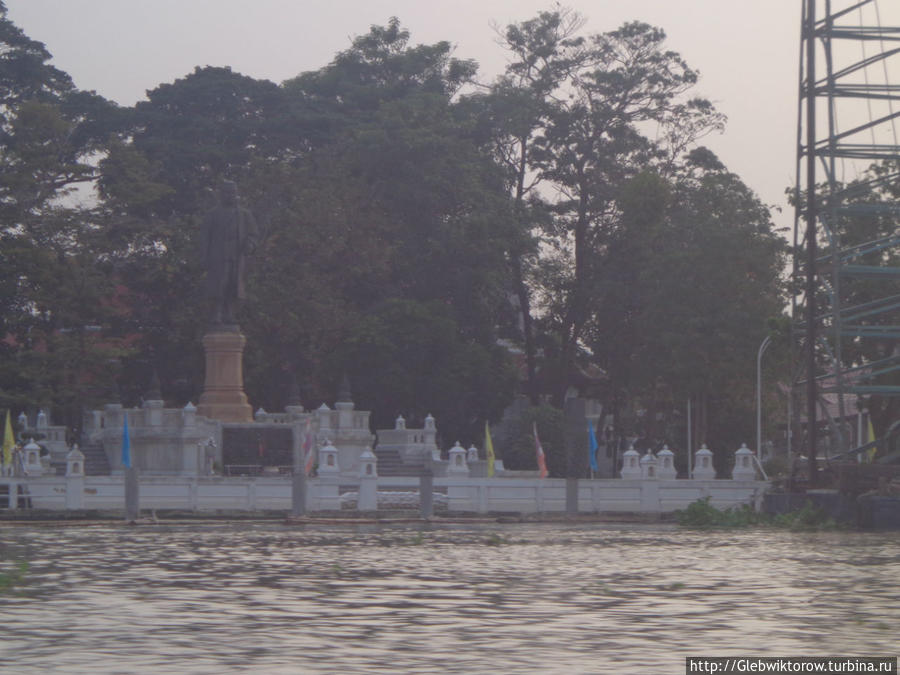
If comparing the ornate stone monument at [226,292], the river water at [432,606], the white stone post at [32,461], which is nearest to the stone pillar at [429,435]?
the ornate stone monument at [226,292]

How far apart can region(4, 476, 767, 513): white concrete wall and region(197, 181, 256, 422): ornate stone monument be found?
432 inches

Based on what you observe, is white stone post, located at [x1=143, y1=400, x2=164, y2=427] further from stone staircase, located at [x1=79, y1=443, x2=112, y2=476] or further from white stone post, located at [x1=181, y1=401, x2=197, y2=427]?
stone staircase, located at [x1=79, y1=443, x2=112, y2=476]

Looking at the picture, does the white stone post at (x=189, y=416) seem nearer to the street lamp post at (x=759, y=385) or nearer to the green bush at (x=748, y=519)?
the green bush at (x=748, y=519)

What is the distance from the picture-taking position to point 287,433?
44.5 metres

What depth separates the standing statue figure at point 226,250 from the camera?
46281 mm

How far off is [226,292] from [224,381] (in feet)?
9.52

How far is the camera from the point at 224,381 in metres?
45.1

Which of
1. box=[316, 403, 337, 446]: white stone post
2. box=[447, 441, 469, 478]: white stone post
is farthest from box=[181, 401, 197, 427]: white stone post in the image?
box=[447, 441, 469, 478]: white stone post

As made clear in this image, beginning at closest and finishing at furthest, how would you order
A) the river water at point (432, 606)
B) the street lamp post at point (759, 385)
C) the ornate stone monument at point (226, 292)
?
the river water at point (432, 606) → the ornate stone monument at point (226, 292) → the street lamp post at point (759, 385)

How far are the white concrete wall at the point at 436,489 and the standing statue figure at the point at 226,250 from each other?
41.8ft

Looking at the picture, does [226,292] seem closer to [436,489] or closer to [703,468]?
[436,489]

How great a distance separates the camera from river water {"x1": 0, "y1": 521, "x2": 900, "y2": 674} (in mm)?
8688

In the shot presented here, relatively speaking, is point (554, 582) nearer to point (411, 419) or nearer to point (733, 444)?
point (411, 419)

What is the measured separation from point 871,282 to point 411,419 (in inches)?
737
